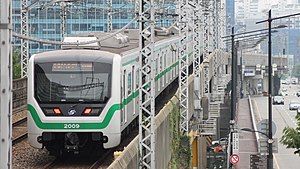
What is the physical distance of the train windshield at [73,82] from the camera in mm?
13797

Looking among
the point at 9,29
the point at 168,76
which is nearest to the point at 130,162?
the point at 9,29

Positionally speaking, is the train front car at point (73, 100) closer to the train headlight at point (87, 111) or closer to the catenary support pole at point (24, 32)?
the train headlight at point (87, 111)

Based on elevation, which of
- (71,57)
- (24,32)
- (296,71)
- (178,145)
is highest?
(24,32)

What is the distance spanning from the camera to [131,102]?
52.7 ft

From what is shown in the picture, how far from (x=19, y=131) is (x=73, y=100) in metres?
6.02

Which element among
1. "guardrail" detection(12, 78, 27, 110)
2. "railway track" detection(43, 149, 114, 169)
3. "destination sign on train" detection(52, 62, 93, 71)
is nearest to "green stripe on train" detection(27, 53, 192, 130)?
"railway track" detection(43, 149, 114, 169)

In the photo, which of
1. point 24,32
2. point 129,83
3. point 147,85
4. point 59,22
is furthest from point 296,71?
point 147,85

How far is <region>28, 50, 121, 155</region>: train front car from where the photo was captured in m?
13.7

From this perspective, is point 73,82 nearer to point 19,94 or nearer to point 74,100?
point 74,100

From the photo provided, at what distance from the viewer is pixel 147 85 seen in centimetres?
1296

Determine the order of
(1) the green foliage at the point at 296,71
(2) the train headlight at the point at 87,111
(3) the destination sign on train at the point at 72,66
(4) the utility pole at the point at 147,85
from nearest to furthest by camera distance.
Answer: (4) the utility pole at the point at 147,85, (2) the train headlight at the point at 87,111, (3) the destination sign on train at the point at 72,66, (1) the green foliage at the point at 296,71

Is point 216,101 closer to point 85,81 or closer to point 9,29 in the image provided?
point 85,81

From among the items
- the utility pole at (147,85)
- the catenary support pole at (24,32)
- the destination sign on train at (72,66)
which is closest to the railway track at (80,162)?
the utility pole at (147,85)

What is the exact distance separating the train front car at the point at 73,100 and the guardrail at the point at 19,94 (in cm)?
1181
